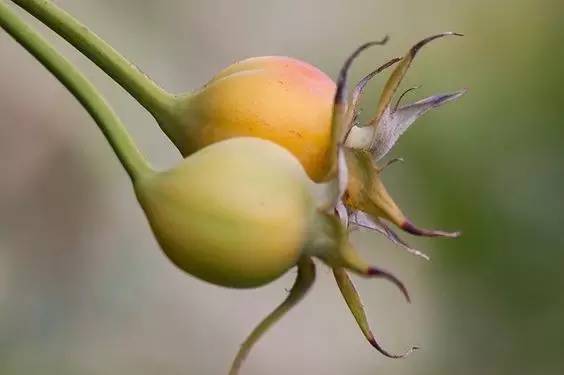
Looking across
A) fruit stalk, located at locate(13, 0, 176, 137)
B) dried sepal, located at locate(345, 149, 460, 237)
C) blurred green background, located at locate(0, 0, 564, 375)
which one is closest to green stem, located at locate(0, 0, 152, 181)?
fruit stalk, located at locate(13, 0, 176, 137)

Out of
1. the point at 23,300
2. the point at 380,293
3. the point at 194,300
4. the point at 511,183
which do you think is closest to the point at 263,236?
the point at 23,300

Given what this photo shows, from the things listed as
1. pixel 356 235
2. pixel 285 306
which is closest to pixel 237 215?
pixel 285 306

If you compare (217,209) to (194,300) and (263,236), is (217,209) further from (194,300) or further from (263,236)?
(194,300)

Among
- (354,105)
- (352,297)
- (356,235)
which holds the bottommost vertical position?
(356,235)

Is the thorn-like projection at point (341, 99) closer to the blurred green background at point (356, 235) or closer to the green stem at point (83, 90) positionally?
the green stem at point (83, 90)

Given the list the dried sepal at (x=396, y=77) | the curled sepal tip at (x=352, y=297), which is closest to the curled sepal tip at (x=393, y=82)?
the dried sepal at (x=396, y=77)

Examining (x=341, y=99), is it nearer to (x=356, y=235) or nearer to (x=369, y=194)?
(x=369, y=194)
